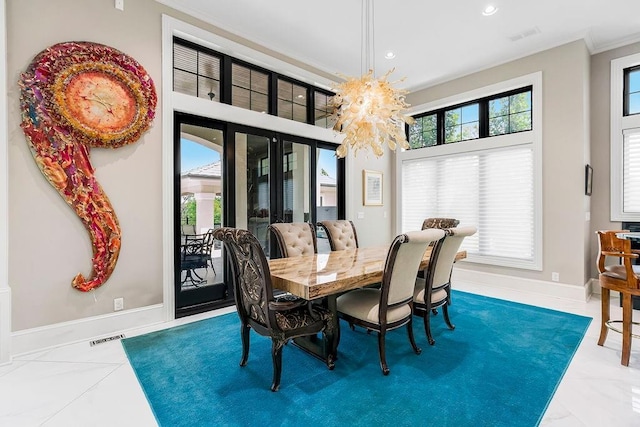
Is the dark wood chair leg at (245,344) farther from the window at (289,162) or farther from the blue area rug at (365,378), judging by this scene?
the window at (289,162)

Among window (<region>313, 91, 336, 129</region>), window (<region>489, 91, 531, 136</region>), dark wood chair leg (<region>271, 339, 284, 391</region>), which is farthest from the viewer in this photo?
window (<region>313, 91, 336, 129</region>)

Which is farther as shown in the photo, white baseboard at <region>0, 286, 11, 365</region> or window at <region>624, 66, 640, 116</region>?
window at <region>624, 66, 640, 116</region>


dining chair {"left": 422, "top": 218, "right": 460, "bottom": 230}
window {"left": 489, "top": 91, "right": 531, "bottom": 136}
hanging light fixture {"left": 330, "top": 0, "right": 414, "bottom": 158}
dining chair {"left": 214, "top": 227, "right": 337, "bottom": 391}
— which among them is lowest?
dining chair {"left": 214, "top": 227, "right": 337, "bottom": 391}

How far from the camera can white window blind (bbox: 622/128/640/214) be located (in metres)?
3.94

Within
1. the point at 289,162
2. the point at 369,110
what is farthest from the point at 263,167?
the point at 369,110

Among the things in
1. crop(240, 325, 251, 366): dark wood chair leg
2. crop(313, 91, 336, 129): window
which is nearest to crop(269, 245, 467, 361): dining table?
crop(240, 325, 251, 366): dark wood chair leg

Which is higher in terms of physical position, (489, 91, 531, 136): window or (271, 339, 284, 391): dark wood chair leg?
(489, 91, 531, 136): window

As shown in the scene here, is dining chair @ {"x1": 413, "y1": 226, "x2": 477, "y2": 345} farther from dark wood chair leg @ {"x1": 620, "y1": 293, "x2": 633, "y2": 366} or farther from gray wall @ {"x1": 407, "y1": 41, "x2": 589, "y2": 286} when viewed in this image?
gray wall @ {"x1": 407, "y1": 41, "x2": 589, "y2": 286}

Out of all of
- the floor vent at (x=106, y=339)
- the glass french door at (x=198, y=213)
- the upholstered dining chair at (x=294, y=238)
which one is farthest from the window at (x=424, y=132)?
the floor vent at (x=106, y=339)

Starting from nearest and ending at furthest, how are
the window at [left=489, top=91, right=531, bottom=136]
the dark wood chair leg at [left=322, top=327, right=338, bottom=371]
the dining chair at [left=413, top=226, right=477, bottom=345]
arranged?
the dark wood chair leg at [left=322, top=327, right=338, bottom=371] < the dining chair at [left=413, top=226, right=477, bottom=345] < the window at [left=489, top=91, right=531, bottom=136]

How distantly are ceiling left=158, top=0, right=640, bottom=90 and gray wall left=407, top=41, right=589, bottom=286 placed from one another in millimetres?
264

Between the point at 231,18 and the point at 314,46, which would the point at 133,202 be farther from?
the point at 314,46

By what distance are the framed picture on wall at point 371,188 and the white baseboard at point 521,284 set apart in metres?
1.81

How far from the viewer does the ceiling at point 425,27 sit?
3.38 meters
